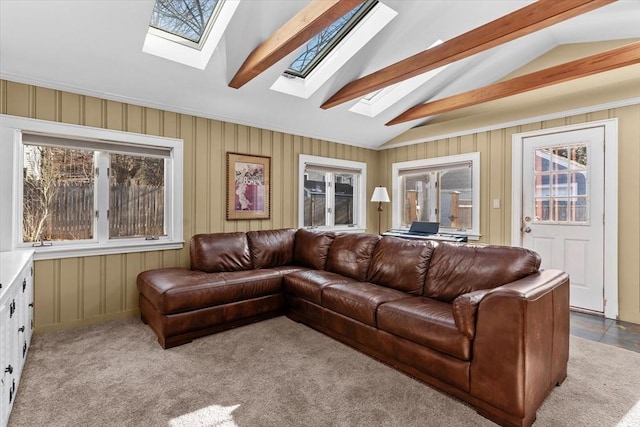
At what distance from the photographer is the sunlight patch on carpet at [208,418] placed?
5.62 ft

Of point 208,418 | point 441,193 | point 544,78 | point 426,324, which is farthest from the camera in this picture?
point 441,193

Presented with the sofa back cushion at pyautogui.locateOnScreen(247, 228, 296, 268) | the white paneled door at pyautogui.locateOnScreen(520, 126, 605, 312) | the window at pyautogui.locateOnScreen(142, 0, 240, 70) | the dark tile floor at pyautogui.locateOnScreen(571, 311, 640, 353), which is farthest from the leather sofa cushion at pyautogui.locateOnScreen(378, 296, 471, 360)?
the window at pyautogui.locateOnScreen(142, 0, 240, 70)

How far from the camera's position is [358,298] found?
8.38 ft

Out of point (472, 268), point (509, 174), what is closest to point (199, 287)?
point (472, 268)

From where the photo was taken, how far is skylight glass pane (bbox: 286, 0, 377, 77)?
318 centimetres

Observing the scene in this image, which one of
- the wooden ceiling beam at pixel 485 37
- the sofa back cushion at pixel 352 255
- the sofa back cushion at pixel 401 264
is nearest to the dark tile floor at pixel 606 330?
the sofa back cushion at pixel 401 264

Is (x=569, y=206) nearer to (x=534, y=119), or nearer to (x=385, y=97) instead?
(x=534, y=119)

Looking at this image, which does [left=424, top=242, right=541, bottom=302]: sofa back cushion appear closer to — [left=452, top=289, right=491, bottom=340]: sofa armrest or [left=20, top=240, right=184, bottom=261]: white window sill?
[left=452, top=289, right=491, bottom=340]: sofa armrest

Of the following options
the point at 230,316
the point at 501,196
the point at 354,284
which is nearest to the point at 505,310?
the point at 354,284

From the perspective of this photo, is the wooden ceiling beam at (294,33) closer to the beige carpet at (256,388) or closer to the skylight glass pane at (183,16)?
the skylight glass pane at (183,16)

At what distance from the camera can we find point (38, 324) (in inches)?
114

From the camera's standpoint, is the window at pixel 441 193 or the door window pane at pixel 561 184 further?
the window at pixel 441 193

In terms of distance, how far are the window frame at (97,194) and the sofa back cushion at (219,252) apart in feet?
1.13

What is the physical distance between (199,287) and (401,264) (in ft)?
5.91
